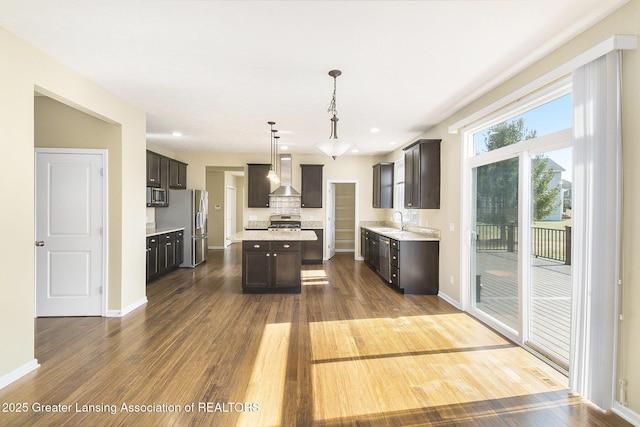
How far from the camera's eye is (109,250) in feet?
13.2

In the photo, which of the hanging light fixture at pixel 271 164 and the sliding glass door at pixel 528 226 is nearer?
the sliding glass door at pixel 528 226

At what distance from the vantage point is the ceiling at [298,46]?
7.33ft

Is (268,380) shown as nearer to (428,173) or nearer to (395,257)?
(395,257)

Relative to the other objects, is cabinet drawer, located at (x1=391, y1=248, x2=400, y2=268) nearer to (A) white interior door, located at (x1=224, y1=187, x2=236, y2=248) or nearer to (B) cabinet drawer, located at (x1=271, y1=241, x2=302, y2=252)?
(B) cabinet drawer, located at (x1=271, y1=241, x2=302, y2=252)

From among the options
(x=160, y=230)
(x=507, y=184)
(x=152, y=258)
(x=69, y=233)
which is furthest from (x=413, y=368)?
(x=160, y=230)

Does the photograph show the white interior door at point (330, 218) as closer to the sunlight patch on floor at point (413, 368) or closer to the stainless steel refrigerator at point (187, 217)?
the stainless steel refrigerator at point (187, 217)

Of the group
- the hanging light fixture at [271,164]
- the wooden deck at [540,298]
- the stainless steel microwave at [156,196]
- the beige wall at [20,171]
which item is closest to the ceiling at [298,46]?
the beige wall at [20,171]

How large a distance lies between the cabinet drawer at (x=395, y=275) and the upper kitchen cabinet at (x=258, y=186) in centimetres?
372

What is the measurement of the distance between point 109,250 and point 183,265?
3258mm

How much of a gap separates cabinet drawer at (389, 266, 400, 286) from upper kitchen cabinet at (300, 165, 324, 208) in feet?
10.2

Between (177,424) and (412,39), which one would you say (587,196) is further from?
(177,424)

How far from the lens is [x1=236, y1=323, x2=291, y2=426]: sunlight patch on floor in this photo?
2.12 metres

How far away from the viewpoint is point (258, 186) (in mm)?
7941

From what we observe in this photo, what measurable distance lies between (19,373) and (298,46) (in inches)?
138
